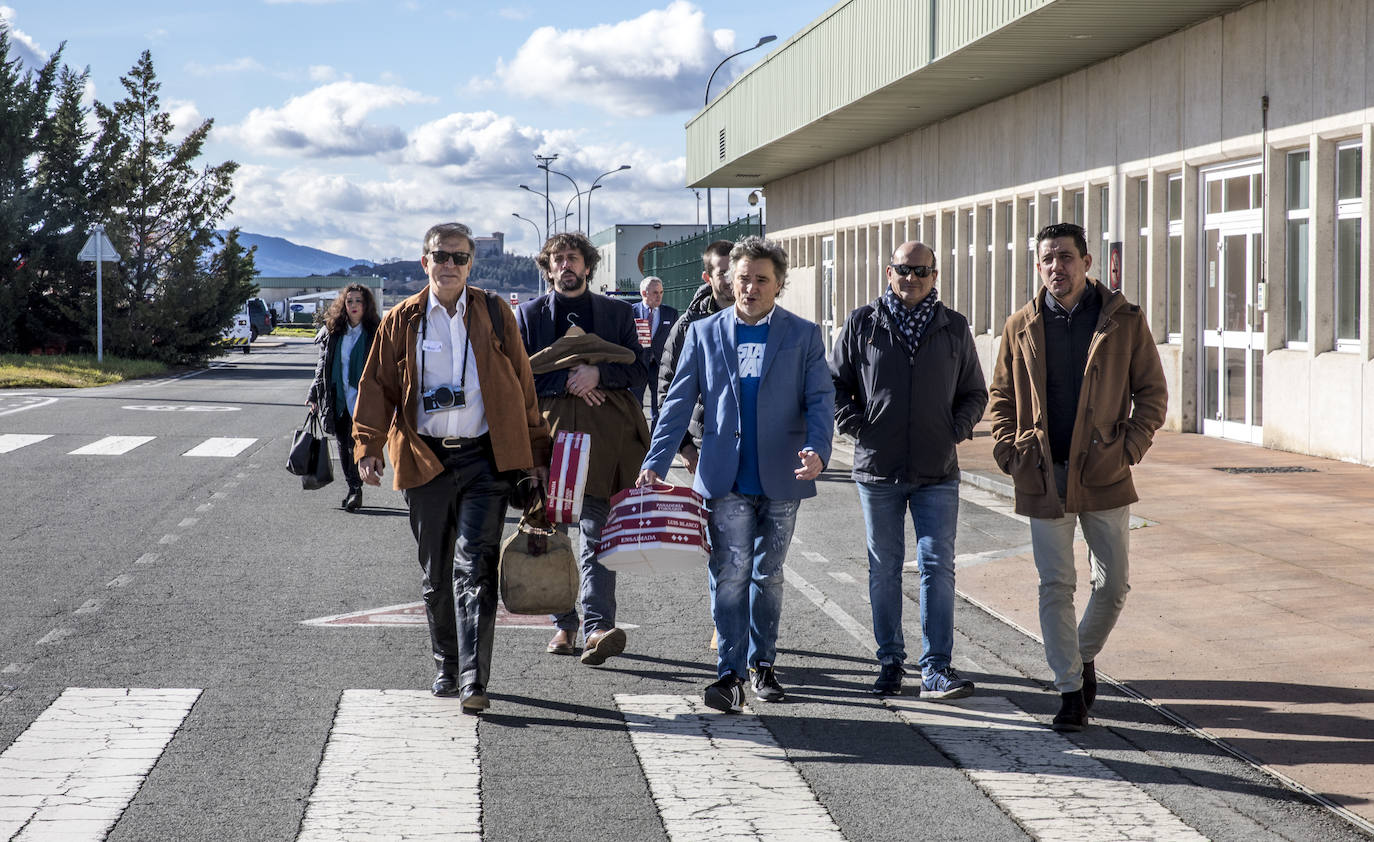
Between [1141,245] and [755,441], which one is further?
[1141,245]

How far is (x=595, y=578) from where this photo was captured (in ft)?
23.0

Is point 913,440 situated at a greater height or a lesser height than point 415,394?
lesser

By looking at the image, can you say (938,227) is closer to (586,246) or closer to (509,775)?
(586,246)

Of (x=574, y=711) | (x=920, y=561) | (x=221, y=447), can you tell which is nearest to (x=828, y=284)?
(x=221, y=447)

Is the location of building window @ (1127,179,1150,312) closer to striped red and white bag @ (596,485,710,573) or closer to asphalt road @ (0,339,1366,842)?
asphalt road @ (0,339,1366,842)

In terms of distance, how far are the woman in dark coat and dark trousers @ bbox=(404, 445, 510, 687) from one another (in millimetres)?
5669

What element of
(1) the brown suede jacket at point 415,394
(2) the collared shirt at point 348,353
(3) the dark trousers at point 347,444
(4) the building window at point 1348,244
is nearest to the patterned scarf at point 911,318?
(1) the brown suede jacket at point 415,394

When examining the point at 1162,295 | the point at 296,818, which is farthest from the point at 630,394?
the point at 1162,295

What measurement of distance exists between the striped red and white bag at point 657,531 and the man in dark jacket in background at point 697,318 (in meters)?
0.29

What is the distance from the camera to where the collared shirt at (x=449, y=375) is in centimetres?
632

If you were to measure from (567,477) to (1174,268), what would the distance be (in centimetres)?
1509

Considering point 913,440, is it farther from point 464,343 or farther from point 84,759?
point 84,759

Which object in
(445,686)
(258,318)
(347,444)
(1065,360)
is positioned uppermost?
(258,318)

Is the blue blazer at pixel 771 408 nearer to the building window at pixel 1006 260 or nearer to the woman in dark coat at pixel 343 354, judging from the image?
the woman in dark coat at pixel 343 354
